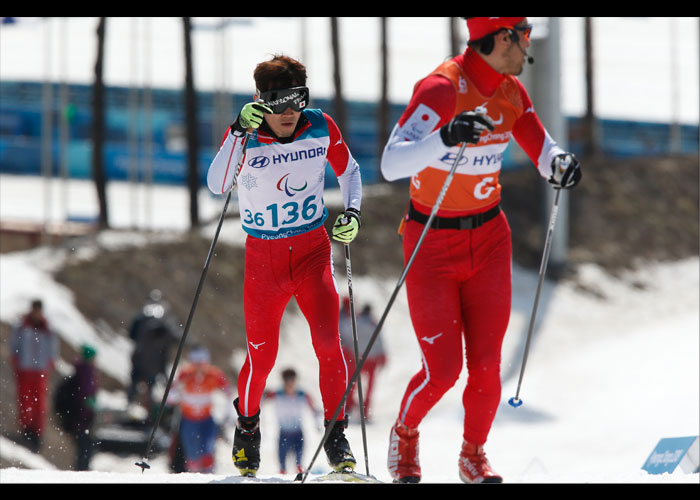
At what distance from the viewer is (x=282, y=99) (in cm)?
588

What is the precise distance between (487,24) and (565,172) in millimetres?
884

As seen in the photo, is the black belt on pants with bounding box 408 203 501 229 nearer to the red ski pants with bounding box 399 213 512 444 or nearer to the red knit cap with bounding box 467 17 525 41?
the red ski pants with bounding box 399 213 512 444

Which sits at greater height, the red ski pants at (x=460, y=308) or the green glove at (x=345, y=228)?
the green glove at (x=345, y=228)

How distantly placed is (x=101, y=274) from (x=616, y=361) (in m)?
8.49

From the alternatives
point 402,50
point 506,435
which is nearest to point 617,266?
point 506,435

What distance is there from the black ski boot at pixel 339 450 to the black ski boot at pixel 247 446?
1.46 feet

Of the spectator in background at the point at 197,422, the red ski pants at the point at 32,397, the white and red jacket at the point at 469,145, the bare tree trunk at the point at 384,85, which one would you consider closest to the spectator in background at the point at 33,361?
the red ski pants at the point at 32,397

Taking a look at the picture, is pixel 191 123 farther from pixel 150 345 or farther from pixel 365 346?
pixel 150 345

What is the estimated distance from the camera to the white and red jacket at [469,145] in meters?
5.62

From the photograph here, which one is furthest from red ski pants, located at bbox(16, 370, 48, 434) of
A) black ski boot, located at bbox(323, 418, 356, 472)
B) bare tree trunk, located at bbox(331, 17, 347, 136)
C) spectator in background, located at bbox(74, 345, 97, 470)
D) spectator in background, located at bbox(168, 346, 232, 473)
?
bare tree trunk, located at bbox(331, 17, 347, 136)

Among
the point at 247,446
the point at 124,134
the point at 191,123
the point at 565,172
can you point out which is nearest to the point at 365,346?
the point at 191,123

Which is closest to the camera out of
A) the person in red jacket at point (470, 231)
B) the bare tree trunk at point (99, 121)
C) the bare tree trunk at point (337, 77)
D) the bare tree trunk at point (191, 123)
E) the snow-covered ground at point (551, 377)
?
the person in red jacket at point (470, 231)

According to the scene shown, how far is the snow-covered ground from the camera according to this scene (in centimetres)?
1173

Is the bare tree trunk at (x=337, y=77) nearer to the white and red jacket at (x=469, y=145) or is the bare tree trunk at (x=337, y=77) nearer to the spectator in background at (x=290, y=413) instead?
the spectator in background at (x=290, y=413)
